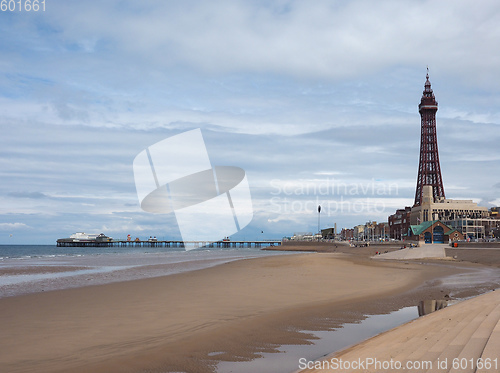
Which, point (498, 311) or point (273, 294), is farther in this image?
point (273, 294)

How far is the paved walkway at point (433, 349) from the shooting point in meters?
5.72

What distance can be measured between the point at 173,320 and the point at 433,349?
22.7 ft

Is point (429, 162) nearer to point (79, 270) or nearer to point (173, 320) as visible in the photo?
point (79, 270)

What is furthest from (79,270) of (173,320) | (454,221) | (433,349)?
(454,221)

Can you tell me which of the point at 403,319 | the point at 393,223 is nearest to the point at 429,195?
the point at 393,223

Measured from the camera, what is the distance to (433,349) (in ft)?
21.7

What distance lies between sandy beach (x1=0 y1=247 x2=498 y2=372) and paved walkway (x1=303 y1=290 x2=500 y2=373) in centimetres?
215

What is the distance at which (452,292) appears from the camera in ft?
56.2

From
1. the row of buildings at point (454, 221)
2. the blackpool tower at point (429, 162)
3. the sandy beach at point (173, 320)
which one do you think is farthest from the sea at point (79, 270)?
the blackpool tower at point (429, 162)

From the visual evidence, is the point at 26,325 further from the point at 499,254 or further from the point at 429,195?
the point at 429,195

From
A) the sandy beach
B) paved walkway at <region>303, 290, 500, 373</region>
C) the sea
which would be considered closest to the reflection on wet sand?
the sandy beach

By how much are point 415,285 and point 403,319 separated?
973 centimetres

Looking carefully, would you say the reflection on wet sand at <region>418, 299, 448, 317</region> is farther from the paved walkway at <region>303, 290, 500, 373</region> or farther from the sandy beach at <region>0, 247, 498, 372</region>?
the paved walkway at <region>303, 290, 500, 373</region>

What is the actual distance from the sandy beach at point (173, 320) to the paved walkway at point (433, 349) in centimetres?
215
